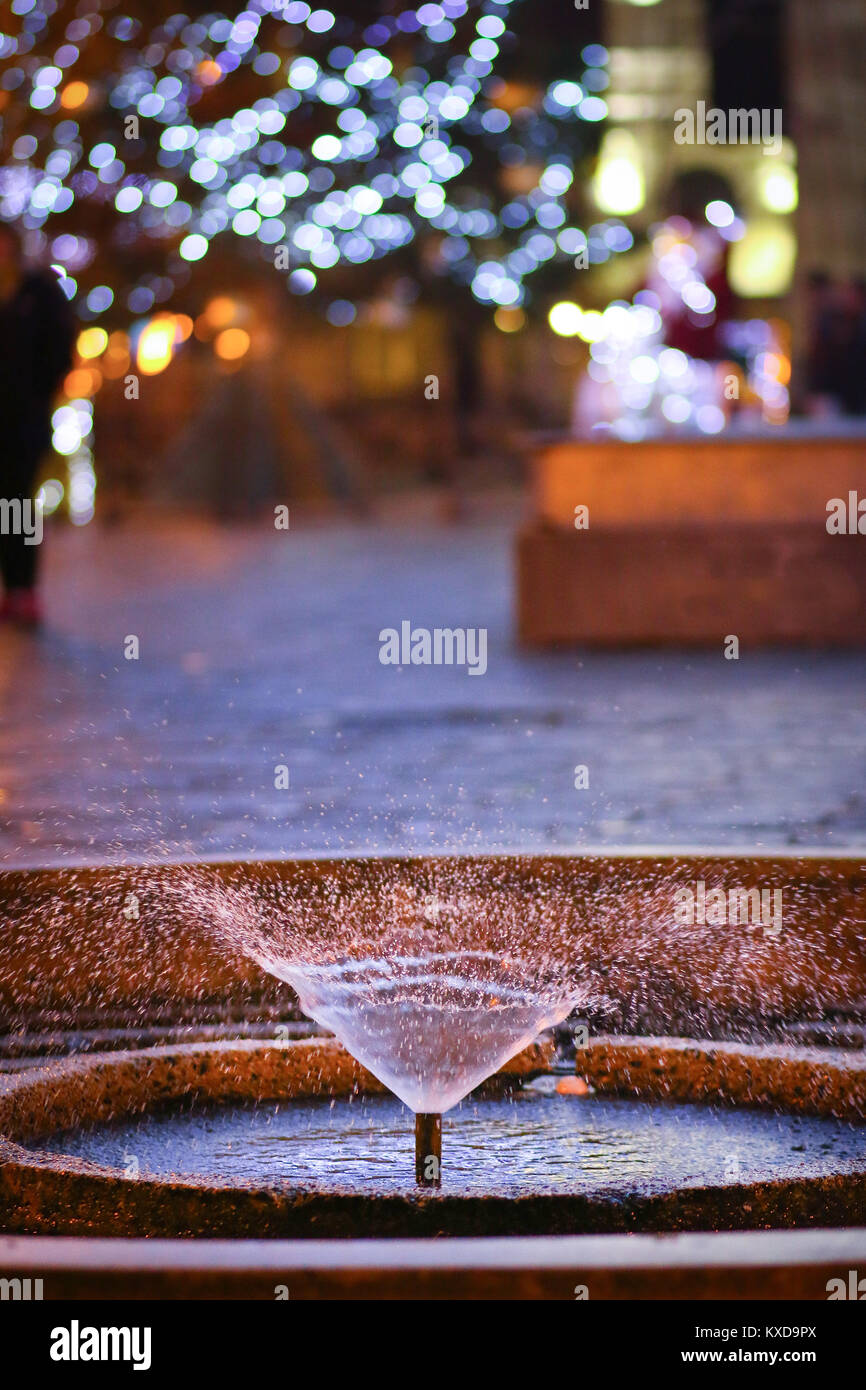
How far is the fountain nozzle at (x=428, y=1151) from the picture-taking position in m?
2.79

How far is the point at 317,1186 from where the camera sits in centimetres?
271

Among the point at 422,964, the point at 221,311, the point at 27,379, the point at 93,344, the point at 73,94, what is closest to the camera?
the point at 422,964

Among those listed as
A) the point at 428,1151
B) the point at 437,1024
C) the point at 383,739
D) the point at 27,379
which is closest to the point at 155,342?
the point at 27,379

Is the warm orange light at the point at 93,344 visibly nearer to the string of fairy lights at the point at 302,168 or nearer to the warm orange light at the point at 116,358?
the string of fairy lights at the point at 302,168

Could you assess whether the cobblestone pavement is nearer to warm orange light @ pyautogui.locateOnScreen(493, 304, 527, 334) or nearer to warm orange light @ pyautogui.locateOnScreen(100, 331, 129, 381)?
warm orange light @ pyautogui.locateOnScreen(100, 331, 129, 381)

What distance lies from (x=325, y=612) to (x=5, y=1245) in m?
9.47

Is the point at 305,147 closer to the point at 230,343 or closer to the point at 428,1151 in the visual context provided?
the point at 230,343

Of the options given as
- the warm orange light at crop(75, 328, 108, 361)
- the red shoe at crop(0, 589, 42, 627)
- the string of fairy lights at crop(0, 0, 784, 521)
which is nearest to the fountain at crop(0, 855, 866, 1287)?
the string of fairy lights at crop(0, 0, 784, 521)

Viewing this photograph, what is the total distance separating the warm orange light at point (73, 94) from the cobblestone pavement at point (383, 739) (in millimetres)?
2730

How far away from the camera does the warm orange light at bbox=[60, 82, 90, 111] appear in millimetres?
11047

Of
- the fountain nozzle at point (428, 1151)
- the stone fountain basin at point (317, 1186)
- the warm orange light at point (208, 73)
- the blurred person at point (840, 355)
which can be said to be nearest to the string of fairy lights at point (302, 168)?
the warm orange light at point (208, 73)

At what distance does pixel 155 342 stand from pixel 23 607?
19.0 metres
